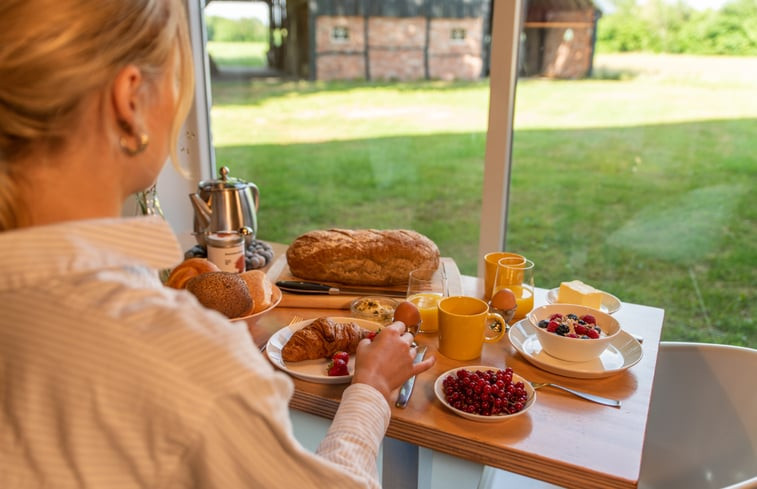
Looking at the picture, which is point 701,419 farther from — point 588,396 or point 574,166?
point 574,166

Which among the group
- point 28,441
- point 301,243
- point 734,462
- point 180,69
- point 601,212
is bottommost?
point 734,462

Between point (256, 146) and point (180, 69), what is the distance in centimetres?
252

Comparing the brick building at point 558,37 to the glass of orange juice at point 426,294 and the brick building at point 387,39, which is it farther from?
the glass of orange juice at point 426,294

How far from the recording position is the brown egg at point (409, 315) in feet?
A: 4.43

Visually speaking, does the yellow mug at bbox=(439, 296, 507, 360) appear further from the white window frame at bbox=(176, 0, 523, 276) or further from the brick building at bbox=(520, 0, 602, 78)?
the brick building at bbox=(520, 0, 602, 78)

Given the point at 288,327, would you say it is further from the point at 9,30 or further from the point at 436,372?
the point at 9,30

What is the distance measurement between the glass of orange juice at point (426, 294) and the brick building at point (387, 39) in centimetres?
117

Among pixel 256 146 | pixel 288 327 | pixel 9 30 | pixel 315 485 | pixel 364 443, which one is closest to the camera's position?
pixel 9 30

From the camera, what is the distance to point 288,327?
1.40 metres

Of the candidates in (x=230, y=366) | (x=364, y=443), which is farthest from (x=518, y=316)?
(x=230, y=366)

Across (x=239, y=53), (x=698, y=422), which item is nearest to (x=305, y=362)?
(x=698, y=422)

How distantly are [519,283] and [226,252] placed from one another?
2.37ft

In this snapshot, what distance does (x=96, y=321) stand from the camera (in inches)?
24.1

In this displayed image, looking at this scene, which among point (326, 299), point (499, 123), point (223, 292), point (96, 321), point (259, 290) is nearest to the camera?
point (96, 321)
